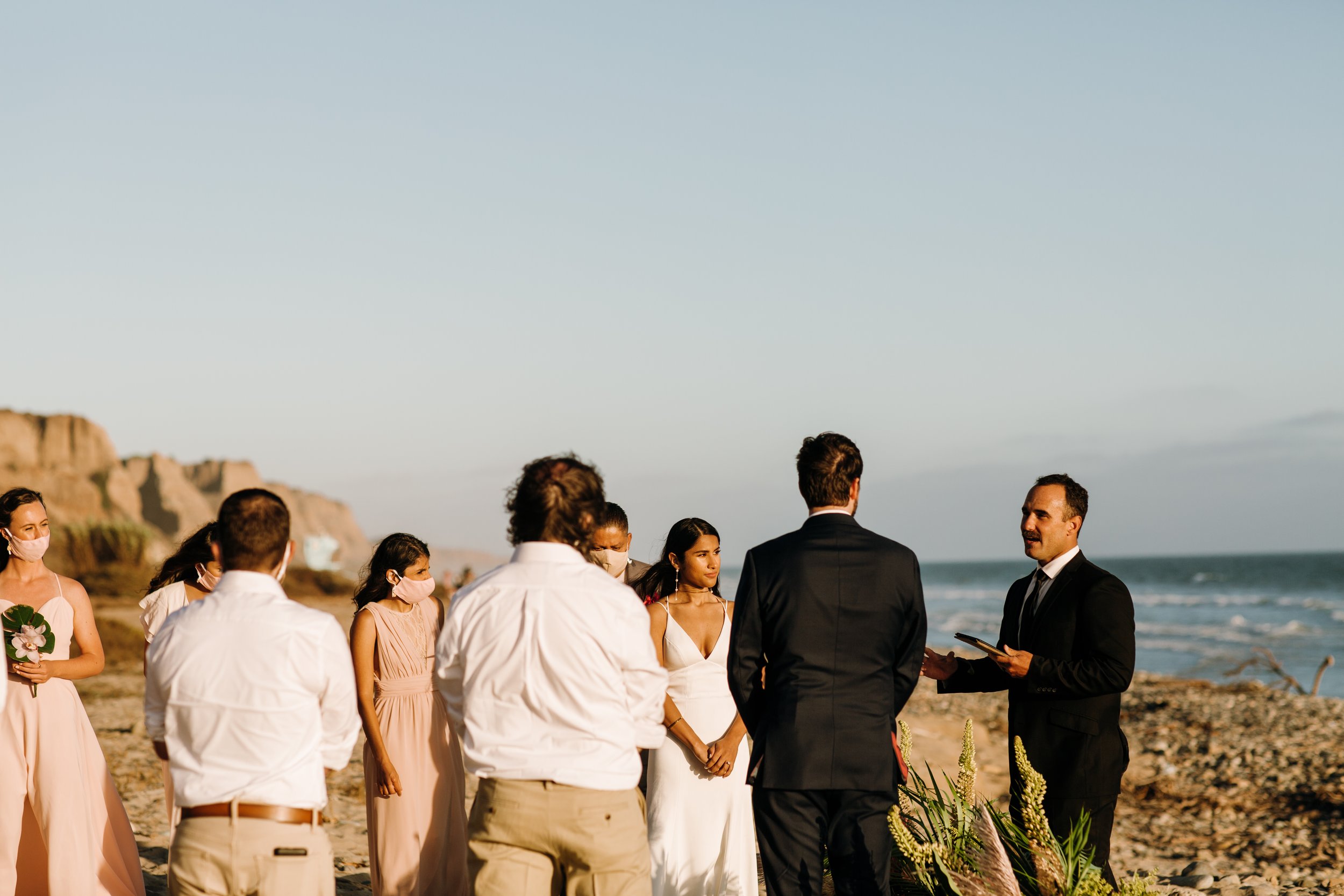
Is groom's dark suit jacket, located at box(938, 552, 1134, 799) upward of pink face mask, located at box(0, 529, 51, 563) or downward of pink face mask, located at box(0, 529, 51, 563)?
downward

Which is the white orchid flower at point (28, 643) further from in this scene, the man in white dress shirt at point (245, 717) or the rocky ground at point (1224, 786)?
the rocky ground at point (1224, 786)

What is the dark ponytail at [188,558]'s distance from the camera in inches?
238

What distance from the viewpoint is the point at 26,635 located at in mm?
5410

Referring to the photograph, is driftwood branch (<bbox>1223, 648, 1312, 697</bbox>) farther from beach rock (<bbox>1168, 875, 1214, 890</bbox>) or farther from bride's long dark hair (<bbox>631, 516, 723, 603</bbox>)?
bride's long dark hair (<bbox>631, 516, 723, 603</bbox>)

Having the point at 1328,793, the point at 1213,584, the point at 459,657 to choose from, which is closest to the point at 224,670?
the point at 459,657

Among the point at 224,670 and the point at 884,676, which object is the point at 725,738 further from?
the point at 224,670

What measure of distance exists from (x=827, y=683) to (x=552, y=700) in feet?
4.46

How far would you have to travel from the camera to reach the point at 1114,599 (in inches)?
204

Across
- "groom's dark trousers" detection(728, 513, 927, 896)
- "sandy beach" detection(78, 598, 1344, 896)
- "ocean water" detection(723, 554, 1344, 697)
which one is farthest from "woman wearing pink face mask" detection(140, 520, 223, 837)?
"ocean water" detection(723, 554, 1344, 697)

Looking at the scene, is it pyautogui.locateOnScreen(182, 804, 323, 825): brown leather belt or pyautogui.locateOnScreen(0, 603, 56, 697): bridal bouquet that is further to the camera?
pyautogui.locateOnScreen(0, 603, 56, 697): bridal bouquet

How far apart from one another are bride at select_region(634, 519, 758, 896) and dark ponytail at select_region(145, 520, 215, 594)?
7.89 feet

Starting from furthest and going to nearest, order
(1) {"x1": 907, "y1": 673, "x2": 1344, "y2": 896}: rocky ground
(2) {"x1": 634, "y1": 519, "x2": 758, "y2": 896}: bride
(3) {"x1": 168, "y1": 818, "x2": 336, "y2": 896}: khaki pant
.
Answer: (1) {"x1": 907, "y1": 673, "x2": 1344, "y2": 896}: rocky ground, (2) {"x1": 634, "y1": 519, "x2": 758, "y2": 896}: bride, (3) {"x1": 168, "y1": 818, "x2": 336, "y2": 896}: khaki pant

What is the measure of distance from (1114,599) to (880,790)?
151 centimetres

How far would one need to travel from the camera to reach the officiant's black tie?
213 inches
